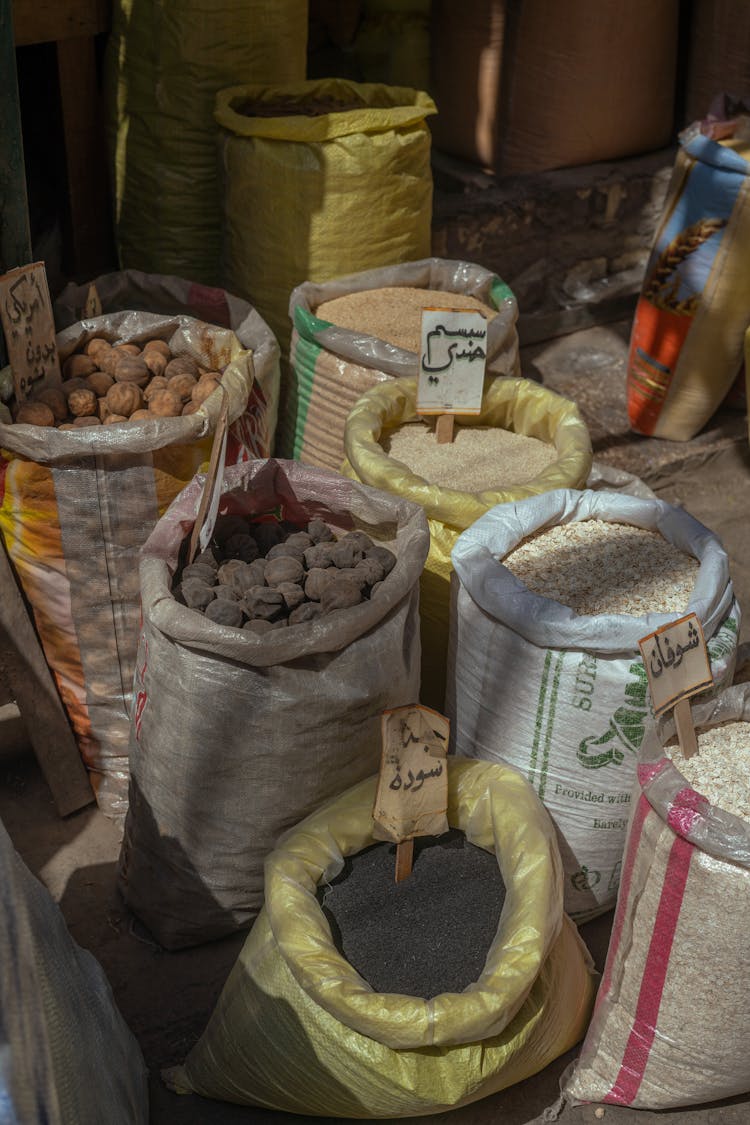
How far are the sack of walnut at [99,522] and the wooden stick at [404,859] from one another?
2.23 ft

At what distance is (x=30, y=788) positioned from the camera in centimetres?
215

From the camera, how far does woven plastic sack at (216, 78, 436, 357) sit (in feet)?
8.14

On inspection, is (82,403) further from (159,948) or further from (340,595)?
(159,948)

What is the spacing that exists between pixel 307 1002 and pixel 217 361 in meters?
1.22

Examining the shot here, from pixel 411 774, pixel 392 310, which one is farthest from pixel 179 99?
pixel 411 774

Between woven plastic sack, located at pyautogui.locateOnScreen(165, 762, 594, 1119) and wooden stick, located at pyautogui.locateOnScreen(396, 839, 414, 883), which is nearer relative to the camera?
woven plastic sack, located at pyautogui.locateOnScreen(165, 762, 594, 1119)

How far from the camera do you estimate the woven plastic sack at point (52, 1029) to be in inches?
31.0

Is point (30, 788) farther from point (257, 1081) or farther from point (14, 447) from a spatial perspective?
point (257, 1081)

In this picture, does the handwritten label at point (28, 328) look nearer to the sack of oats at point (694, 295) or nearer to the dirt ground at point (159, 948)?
the dirt ground at point (159, 948)

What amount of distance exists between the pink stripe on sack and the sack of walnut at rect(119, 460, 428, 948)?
1.57 ft

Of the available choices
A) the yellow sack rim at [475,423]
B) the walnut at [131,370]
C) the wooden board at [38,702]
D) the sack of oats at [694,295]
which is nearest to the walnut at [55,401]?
the walnut at [131,370]

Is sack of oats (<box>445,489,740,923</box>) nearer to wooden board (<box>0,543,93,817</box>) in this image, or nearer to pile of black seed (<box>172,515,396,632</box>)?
pile of black seed (<box>172,515,396,632</box>)

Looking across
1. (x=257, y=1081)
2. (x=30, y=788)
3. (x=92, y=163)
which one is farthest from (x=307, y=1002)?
(x=92, y=163)

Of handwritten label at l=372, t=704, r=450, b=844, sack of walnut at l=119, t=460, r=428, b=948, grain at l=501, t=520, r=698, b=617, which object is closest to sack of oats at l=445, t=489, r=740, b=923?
grain at l=501, t=520, r=698, b=617
